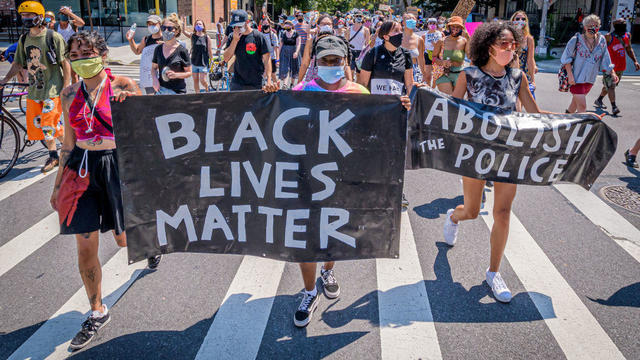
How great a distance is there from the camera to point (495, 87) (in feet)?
13.0

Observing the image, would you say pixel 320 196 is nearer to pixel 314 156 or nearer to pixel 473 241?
pixel 314 156

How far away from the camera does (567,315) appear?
3648 mm

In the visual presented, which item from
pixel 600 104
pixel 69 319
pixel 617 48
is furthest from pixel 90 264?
pixel 600 104

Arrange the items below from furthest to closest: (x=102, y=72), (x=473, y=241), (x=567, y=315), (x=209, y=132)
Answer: (x=473, y=241)
(x=567, y=315)
(x=102, y=72)
(x=209, y=132)

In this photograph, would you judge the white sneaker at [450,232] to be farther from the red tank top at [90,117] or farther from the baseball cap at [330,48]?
the red tank top at [90,117]

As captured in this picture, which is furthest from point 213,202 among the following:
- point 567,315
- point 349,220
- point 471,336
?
point 567,315

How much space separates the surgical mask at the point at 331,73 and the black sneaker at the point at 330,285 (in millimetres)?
1583

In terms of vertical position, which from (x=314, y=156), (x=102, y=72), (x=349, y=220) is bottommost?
(x=349, y=220)

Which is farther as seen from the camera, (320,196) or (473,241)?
(473,241)

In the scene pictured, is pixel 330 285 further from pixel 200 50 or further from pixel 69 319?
pixel 200 50

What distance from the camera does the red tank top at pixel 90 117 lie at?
3.29 m

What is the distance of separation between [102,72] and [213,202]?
4.15ft

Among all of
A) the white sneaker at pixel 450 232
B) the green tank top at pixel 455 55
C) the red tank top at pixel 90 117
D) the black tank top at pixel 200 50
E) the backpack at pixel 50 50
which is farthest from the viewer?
the black tank top at pixel 200 50

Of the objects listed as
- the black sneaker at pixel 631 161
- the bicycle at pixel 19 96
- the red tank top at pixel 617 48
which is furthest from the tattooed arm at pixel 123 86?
the red tank top at pixel 617 48
